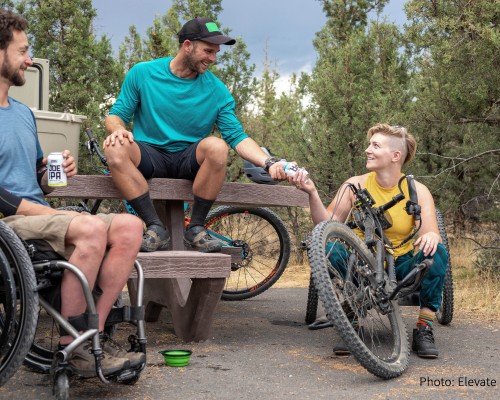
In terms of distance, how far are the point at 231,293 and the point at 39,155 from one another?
273cm

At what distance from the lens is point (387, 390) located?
11.0 ft

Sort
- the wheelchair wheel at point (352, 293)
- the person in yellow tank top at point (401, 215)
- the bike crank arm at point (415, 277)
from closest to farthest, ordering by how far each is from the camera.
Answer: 1. the wheelchair wheel at point (352, 293)
2. the bike crank arm at point (415, 277)
3. the person in yellow tank top at point (401, 215)

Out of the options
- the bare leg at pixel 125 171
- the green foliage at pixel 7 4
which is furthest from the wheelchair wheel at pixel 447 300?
the green foliage at pixel 7 4

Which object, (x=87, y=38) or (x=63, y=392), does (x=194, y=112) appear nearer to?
(x=63, y=392)

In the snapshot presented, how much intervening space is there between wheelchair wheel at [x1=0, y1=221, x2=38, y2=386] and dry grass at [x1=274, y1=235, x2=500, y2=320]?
142 inches

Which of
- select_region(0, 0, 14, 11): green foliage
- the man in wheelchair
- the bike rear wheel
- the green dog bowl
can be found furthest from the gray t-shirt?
select_region(0, 0, 14, 11): green foliage

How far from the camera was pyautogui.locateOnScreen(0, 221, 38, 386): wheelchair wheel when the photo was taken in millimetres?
2750

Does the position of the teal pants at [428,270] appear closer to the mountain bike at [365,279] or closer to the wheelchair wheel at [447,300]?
the mountain bike at [365,279]

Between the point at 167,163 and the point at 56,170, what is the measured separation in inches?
49.4

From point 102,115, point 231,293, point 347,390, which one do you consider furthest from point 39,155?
point 102,115

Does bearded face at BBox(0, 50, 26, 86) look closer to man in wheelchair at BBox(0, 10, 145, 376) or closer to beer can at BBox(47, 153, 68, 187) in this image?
man in wheelchair at BBox(0, 10, 145, 376)

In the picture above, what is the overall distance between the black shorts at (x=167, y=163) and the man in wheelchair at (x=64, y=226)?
961 mm

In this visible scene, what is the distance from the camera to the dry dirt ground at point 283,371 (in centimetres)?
328

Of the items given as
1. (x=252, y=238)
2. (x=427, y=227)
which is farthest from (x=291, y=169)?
(x=252, y=238)
